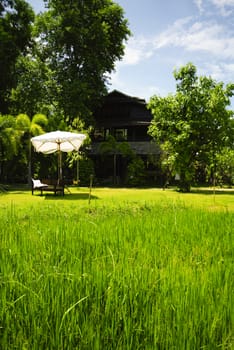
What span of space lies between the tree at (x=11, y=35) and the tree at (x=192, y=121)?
13881mm

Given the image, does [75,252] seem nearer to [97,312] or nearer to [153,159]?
[97,312]

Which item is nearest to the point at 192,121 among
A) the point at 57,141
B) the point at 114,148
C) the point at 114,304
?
the point at 57,141

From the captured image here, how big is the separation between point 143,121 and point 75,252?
25697 mm

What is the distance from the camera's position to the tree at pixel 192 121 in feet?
60.1

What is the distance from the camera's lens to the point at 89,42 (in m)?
29.5

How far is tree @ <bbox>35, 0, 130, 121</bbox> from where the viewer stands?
28328mm

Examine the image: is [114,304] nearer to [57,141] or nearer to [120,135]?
[57,141]

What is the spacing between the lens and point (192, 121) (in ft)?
59.8

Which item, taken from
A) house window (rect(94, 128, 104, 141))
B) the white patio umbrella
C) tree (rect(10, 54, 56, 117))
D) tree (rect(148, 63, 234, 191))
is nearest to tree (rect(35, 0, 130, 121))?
tree (rect(10, 54, 56, 117))

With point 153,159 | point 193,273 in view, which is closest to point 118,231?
point 193,273

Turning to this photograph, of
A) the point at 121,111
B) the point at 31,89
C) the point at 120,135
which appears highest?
the point at 31,89

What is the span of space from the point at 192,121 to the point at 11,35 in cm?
1715

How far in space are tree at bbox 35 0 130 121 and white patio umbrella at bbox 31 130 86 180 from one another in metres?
11.5

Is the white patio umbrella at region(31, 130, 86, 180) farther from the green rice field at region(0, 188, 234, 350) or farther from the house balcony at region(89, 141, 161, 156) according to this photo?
the green rice field at region(0, 188, 234, 350)
